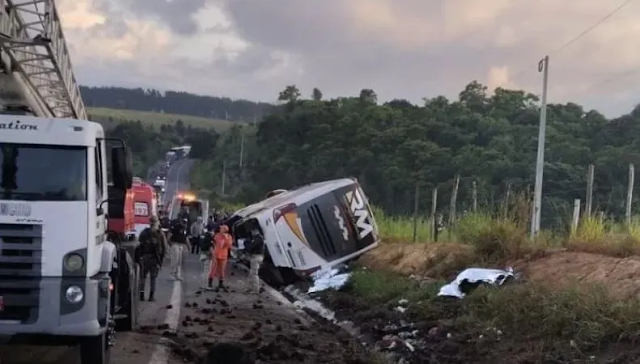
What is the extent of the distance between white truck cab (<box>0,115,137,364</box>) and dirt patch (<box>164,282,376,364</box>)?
4.72 feet

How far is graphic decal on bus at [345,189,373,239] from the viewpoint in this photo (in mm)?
24453

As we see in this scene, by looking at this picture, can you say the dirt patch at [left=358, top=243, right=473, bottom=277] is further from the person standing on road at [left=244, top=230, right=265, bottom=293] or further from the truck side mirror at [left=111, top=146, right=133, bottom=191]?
the truck side mirror at [left=111, top=146, right=133, bottom=191]

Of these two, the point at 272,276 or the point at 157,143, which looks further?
the point at 157,143

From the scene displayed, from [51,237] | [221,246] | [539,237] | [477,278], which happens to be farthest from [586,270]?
[221,246]

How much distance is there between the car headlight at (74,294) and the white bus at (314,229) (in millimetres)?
14808

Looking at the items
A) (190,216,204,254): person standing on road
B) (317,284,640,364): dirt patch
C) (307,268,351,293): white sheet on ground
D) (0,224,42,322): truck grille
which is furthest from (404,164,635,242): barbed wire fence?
(0,224,42,322): truck grille

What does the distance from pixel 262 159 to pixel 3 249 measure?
169ft

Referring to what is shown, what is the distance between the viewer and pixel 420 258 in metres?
20.7

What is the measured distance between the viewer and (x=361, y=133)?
155 ft

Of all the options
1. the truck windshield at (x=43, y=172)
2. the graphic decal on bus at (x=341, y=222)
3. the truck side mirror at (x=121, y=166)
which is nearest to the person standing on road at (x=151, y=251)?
the graphic decal on bus at (x=341, y=222)

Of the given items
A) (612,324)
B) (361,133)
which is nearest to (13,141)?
(612,324)

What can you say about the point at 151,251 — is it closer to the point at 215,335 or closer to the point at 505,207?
the point at 215,335

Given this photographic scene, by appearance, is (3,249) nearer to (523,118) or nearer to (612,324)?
(612,324)

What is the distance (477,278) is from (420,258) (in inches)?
234
